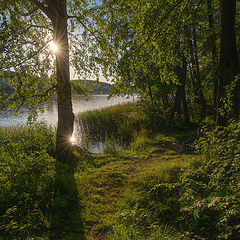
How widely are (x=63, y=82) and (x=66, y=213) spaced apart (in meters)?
4.00

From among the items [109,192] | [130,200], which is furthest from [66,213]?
[130,200]

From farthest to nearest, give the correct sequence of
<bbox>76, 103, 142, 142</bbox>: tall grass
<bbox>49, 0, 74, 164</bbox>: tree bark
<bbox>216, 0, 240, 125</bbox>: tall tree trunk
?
<bbox>76, 103, 142, 142</bbox>: tall grass, <bbox>49, 0, 74, 164</bbox>: tree bark, <bbox>216, 0, 240, 125</bbox>: tall tree trunk

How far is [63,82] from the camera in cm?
554

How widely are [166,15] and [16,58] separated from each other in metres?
4.39

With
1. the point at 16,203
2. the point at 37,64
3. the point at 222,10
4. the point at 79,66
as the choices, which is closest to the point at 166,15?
the point at 222,10

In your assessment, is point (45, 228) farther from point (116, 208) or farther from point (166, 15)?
point (166, 15)

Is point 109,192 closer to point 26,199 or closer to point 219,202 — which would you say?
point 26,199

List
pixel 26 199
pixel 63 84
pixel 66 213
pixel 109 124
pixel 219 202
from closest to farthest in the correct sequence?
pixel 219 202, pixel 26 199, pixel 66 213, pixel 63 84, pixel 109 124

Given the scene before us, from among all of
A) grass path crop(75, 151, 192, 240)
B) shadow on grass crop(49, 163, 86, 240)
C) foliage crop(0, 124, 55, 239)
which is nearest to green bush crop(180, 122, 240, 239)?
grass path crop(75, 151, 192, 240)

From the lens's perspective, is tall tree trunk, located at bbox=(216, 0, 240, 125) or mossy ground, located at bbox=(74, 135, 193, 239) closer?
mossy ground, located at bbox=(74, 135, 193, 239)

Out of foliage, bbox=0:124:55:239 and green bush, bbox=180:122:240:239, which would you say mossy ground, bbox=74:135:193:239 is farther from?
green bush, bbox=180:122:240:239

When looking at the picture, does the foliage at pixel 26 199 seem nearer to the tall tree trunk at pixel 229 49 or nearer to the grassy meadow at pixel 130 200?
the grassy meadow at pixel 130 200

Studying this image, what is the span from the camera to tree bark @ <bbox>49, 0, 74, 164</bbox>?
5207 millimetres

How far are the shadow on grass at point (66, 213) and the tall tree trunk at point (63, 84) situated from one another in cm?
193
